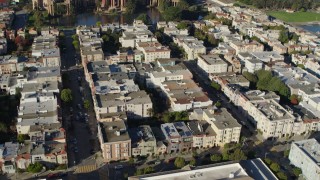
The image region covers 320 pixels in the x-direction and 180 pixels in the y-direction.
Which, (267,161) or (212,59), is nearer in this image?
(267,161)

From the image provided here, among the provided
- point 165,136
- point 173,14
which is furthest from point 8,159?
point 173,14

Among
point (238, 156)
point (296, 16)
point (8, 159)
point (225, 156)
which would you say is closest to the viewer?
point (8, 159)

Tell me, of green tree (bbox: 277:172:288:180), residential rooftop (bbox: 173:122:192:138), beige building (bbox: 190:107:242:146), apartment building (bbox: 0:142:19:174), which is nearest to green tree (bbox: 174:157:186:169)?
residential rooftop (bbox: 173:122:192:138)

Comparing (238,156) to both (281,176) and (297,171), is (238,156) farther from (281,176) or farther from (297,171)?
(297,171)

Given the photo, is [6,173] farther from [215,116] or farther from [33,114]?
[215,116]

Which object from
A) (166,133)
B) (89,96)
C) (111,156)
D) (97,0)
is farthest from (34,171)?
(97,0)

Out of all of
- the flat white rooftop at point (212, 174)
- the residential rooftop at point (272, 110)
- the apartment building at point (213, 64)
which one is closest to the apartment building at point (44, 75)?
the apartment building at point (213, 64)

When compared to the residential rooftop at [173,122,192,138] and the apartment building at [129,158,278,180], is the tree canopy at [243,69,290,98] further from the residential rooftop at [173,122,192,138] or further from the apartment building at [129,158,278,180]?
the apartment building at [129,158,278,180]

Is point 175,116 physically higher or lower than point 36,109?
lower

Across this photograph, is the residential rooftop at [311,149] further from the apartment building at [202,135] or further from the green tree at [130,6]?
the green tree at [130,6]
